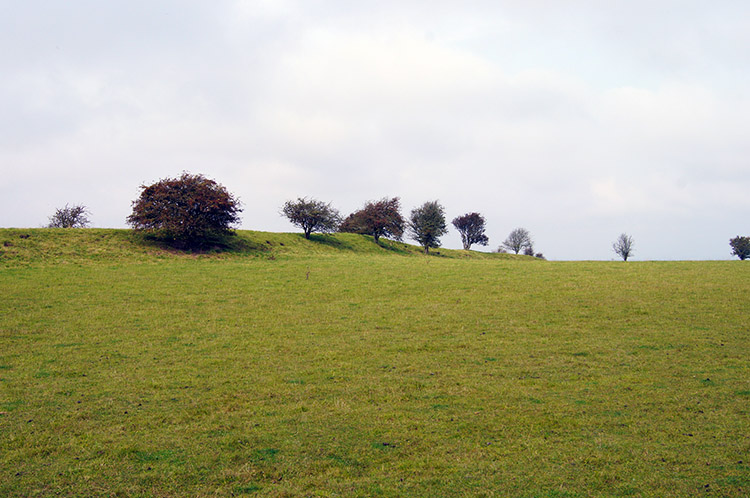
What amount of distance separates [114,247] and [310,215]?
28.8m

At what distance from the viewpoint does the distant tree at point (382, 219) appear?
263 ft

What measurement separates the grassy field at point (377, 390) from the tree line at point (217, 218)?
21133mm

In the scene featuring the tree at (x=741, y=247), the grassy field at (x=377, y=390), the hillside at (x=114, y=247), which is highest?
the tree at (x=741, y=247)

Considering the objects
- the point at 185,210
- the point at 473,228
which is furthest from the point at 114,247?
the point at 473,228

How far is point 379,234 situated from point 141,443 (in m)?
72.1

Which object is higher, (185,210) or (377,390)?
(185,210)

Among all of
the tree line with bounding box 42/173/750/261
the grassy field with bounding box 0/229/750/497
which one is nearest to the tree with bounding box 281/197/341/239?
the tree line with bounding box 42/173/750/261

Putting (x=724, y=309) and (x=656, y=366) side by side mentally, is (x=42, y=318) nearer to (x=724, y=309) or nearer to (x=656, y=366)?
(x=656, y=366)

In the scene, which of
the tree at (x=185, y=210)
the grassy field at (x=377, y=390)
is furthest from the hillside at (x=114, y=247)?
the grassy field at (x=377, y=390)

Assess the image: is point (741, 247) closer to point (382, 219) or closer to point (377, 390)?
point (382, 219)

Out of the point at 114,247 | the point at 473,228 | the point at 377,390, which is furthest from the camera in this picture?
the point at 473,228

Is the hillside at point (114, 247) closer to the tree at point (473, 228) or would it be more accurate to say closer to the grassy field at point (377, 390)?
the grassy field at point (377, 390)

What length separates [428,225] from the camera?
83.4m

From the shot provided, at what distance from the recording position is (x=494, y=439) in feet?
34.5
